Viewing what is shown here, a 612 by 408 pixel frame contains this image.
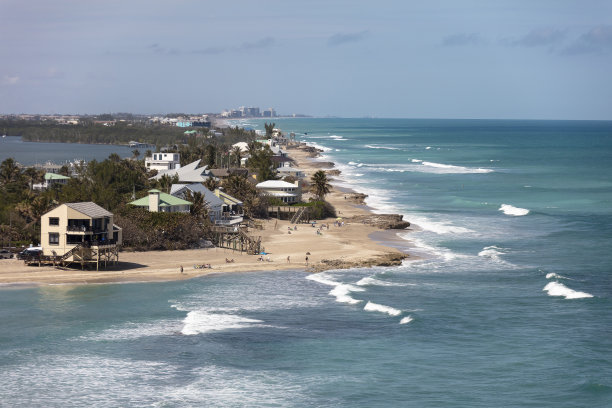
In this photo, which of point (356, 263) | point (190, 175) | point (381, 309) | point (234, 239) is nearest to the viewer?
point (381, 309)

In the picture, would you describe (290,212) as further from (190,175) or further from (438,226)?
(438,226)

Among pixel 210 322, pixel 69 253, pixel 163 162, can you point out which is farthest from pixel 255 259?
pixel 163 162

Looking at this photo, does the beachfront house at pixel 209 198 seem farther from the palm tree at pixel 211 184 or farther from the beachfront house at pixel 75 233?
the beachfront house at pixel 75 233

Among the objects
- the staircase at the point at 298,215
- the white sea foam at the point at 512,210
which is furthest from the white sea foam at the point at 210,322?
the white sea foam at the point at 512,210

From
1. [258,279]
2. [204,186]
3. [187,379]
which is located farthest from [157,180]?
[187,379]

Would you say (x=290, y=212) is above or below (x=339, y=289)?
above

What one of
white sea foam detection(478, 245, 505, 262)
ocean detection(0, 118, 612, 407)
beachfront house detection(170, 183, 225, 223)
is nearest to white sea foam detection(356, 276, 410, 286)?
ocean detection(0, 118, 612, 407)
